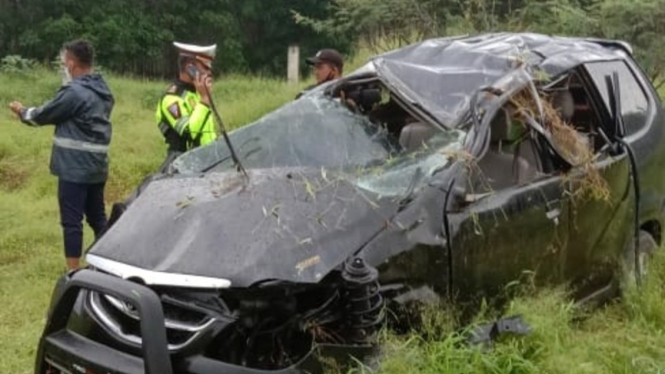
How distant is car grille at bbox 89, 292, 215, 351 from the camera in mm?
3254

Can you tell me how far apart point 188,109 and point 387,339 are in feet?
9.87

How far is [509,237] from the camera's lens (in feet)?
13.4

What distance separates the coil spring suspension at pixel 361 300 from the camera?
325 cm

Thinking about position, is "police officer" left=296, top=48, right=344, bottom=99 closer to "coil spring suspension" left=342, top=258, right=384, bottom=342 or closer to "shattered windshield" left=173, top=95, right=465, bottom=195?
"shattered windshield" left=173, top=95, right=465, bottom=195

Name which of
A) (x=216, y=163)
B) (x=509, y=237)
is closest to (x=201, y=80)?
(x=216, y=163)

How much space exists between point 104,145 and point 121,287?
302cm

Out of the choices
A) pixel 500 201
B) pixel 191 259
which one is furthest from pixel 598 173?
pixel 191 259

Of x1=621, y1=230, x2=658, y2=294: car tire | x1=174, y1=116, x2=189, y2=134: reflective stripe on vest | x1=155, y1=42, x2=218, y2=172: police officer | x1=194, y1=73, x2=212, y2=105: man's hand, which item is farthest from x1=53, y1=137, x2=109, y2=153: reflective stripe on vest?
x1=621, y1=230, x2=658, y2=294: car tire

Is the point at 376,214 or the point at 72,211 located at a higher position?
the point at 376,214

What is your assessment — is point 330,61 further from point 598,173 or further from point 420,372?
point 420,372

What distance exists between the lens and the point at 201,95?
5.98 metres

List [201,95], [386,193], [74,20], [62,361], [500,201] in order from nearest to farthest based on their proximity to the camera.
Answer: [62,361], [386,193], [500,201], [201,95], [74,20]

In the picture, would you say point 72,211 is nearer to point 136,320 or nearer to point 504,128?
point 136,320

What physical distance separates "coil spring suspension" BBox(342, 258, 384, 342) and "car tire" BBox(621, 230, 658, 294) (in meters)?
2.13
